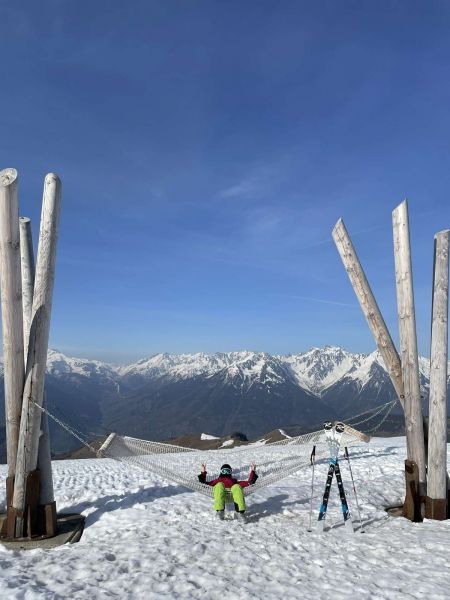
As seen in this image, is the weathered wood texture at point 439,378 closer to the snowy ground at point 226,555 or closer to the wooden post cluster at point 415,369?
the wooden post cluster at point 415,369

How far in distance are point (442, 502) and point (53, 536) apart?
8.49 meters

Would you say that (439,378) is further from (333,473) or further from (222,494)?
(222,494)

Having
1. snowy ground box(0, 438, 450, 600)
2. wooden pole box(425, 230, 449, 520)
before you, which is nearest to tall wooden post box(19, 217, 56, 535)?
snowy ground box(0, 438, 450, 600)

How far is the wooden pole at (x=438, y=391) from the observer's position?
32.3 feet

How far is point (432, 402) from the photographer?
34.2 ft

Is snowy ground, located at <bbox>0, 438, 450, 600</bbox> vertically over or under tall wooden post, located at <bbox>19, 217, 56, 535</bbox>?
under

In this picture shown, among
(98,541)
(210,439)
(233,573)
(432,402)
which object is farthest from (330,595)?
(210,439)

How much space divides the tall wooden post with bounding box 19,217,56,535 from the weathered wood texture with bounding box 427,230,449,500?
841 centimetres

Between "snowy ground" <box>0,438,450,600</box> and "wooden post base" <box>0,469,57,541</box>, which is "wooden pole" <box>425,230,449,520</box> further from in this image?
"wooden post base" <box>0,469,57,541</box>

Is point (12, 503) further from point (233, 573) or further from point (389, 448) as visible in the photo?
point (389, 448)

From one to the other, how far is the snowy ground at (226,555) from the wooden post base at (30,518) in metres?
0.68

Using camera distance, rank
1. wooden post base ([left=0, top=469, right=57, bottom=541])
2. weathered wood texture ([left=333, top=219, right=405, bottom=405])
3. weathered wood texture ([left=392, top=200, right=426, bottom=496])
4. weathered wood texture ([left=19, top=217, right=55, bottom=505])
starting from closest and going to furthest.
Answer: wooden post base ([left=0, top=469, right=57, bottom=541])
weathered wood texture ([left=19, top=217, right=55, bottom=505])
weathered wood texture ([left=392, top=200, right=426, bottom=496])
weathered wood texture ([left=333, top=219, right=405, bottom=405])

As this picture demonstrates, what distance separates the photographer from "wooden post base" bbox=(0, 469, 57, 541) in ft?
29.1

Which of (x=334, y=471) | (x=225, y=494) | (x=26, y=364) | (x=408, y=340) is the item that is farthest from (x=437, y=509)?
(x=26, y=364)
